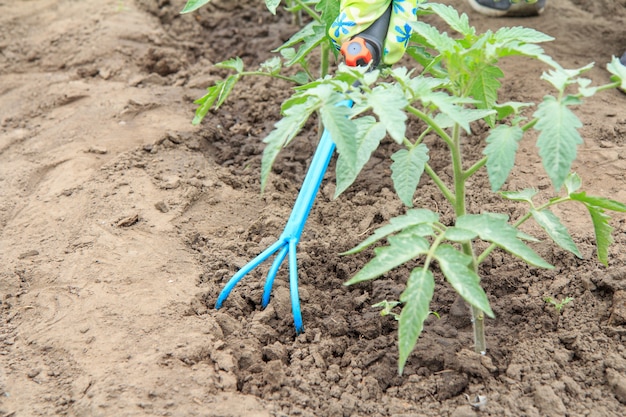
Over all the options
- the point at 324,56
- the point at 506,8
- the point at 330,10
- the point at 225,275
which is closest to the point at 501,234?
the point at 225,275

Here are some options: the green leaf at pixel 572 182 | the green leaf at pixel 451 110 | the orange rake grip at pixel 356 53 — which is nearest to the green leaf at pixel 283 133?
the green leaf at pixel 451 110

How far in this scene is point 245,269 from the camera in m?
2.07

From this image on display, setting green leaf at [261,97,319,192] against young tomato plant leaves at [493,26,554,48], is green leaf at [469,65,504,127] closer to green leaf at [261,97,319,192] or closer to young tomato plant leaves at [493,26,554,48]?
young tomato plant leaves at [493,26,554,48]

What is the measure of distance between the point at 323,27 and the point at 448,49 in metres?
0.89

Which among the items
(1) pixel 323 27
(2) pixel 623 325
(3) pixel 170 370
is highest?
(1) pixel 323 27

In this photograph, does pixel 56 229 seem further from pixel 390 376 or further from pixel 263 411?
pixel 390 376

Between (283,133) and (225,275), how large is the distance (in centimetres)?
83

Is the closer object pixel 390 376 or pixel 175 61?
pixel 390 376

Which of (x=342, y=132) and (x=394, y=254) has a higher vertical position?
(x=342, y=132)

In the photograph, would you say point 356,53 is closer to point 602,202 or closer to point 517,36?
point 517,36

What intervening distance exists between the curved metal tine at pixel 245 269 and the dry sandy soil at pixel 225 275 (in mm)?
48

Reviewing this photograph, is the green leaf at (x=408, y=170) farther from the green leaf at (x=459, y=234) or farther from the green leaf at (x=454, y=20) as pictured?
the green leaf at (x=454, y=20)

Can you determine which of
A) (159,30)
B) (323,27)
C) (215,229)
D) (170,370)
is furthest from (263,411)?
(159,30)

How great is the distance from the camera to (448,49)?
1664mm
